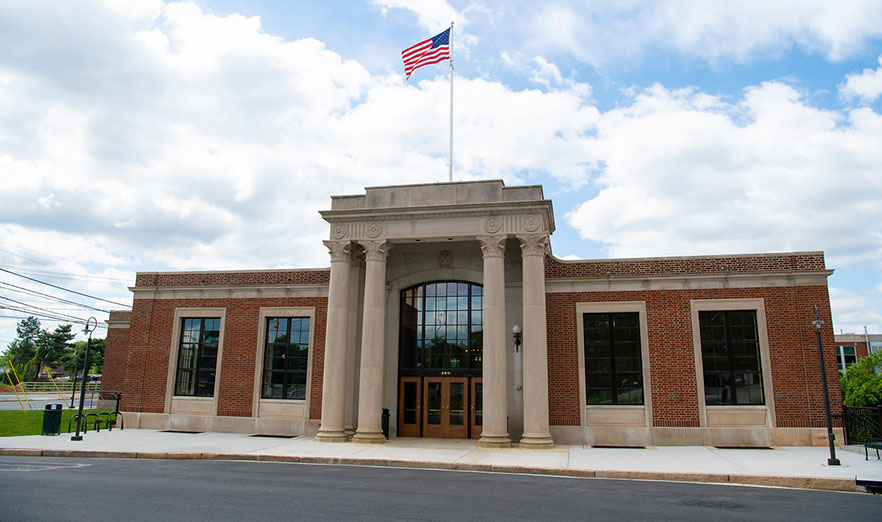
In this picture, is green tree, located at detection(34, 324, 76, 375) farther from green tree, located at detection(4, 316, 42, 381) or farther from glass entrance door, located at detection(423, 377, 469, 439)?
glass entrance door, located at detection(423, 377, 469, 439)

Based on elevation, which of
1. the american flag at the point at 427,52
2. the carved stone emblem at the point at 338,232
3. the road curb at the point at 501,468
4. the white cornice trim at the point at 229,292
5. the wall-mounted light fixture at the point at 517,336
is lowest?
the road curb at the point at 501,468

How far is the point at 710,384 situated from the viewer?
1930cm

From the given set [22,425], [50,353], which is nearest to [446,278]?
[22,425]

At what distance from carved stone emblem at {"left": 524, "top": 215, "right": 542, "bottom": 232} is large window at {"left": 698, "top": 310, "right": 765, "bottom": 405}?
22.2 ft

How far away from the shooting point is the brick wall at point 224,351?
894 inches

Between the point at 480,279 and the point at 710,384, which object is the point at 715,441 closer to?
the point at 710,384

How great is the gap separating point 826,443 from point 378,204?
17.3 meters

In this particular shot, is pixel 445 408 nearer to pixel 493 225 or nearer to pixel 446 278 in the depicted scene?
pixel 446 278

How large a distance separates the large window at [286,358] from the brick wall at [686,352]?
10.1 meters

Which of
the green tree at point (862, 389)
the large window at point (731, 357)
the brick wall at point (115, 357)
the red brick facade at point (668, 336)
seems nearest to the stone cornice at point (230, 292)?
the red brick facade at point (668, 336)

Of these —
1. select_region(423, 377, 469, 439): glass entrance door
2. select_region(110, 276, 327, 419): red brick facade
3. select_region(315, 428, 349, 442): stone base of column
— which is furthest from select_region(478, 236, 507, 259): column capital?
select_region(315, 428, 349, 442): stone base of column

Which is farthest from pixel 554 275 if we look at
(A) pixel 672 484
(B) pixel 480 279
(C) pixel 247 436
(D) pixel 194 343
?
(D) pixel 194 343

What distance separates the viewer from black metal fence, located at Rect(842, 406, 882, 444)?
55.1ft

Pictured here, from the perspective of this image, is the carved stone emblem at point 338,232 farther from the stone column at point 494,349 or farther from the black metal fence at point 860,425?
the black metal fence at point 860,425
